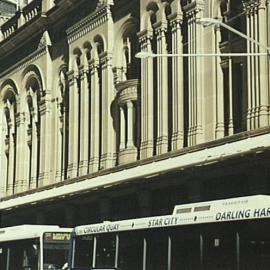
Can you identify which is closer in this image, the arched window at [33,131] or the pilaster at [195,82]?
the pilaster at [195,82]

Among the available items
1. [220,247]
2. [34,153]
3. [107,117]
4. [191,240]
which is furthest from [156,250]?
[34,153]

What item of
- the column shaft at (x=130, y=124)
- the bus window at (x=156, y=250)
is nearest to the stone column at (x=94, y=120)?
the column shaft at (x=130, y=124)

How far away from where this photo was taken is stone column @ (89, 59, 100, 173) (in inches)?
1660

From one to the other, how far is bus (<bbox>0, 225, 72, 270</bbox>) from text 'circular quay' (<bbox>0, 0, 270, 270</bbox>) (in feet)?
0.44

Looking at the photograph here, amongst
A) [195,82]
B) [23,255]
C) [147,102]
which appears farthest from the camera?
[147,102]

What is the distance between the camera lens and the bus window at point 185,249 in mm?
17438

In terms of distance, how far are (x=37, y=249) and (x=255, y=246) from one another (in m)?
12.0

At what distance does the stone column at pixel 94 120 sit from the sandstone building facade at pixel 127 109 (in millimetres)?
63

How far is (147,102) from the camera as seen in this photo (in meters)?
37.0

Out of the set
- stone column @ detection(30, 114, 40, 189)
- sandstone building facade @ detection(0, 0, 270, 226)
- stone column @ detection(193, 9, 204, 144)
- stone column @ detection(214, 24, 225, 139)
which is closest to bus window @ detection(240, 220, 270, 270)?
sandstone building facade @ detection(0, 0, 270, 226)

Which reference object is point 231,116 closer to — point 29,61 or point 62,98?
point 62,98

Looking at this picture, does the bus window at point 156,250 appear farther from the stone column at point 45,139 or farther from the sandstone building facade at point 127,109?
the stone column at point 45,139

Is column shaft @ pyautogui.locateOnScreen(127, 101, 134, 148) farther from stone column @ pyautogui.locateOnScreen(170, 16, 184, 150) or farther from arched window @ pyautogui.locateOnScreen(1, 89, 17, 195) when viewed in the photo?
arched window @ pyautogui.locateOnScreen(1, 89, 17, 195)

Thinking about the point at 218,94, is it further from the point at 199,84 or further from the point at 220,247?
the point at 220,247
